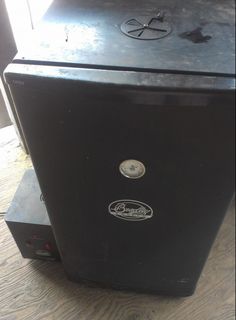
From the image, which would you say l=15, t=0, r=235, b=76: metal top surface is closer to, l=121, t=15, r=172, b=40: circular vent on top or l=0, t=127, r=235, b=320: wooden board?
l=121, t=15, r=172, b=40: circular vent on top

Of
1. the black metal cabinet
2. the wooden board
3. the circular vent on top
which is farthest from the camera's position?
the wooden board

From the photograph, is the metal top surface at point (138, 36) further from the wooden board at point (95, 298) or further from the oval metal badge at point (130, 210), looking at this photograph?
the wooden board at point (95, 298)

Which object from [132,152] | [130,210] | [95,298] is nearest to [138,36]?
[132,152]

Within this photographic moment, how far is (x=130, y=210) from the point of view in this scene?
0.77 metres

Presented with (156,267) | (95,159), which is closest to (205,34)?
(95,159)

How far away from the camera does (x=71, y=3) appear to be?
2.65ft

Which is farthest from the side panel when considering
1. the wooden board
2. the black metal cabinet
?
the wooden board

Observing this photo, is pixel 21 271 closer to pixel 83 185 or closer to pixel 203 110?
pixel 83 185

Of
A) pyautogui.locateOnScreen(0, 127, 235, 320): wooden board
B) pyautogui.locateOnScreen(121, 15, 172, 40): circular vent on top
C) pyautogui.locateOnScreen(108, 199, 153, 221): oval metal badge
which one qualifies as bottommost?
pyautogui.locateOnScreen(0, 127, 235, 320): wooden board

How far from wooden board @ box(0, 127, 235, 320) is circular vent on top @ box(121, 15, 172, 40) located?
2.74 ft

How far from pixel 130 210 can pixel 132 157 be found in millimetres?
181

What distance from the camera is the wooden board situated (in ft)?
3.53

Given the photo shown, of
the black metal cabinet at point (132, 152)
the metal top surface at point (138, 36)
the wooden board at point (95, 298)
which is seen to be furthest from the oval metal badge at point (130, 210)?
the wooden board at point (95, 298)

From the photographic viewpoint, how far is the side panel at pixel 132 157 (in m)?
0.55
